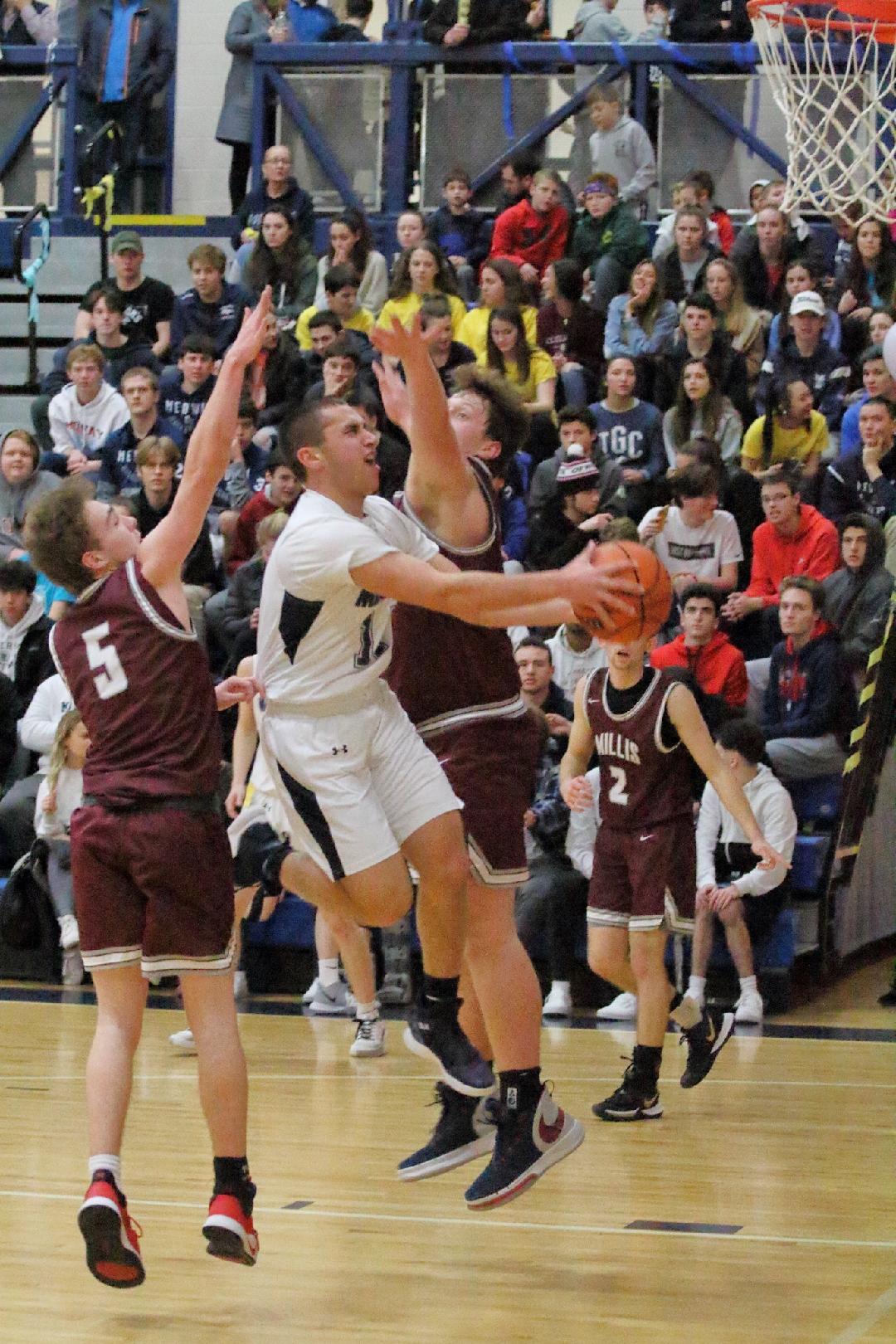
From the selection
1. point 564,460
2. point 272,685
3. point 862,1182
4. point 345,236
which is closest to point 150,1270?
point 272,685

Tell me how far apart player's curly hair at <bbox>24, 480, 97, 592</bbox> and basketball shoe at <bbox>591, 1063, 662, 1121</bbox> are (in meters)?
3.21

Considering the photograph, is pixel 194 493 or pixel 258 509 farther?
pixel 258 509

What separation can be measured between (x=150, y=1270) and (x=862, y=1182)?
2.21m

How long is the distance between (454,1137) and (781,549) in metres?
5.83

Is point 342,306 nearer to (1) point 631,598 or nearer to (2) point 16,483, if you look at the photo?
(2) point 16,483

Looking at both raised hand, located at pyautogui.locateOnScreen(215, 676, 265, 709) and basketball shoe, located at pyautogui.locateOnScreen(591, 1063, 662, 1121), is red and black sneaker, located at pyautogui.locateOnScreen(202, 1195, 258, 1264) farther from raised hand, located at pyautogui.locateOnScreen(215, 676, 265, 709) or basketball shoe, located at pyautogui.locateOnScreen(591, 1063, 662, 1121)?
basketball shoe, located at pyautogui.locateOnScreen(591, 1063, 662, 1121)

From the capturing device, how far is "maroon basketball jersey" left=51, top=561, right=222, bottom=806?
461 centimetres

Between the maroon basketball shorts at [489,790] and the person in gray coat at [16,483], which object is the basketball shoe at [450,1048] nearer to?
the maroon basketball shorts at [489,790]

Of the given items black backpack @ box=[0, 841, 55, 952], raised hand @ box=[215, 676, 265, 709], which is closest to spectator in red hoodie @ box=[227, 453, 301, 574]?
black backpack @ box=[0, 841, 55, 952]

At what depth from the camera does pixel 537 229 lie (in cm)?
1321

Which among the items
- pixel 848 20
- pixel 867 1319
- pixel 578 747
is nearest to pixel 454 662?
pixel 867 1319

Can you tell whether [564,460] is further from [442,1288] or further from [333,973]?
[442,1288]

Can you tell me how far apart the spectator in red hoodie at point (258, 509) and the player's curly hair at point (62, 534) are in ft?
21.4

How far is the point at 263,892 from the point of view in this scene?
8.66 metres
